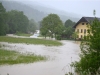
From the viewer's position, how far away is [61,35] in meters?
57.6

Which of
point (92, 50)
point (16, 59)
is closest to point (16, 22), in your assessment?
point (16, 59)

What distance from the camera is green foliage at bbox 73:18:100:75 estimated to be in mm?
8498

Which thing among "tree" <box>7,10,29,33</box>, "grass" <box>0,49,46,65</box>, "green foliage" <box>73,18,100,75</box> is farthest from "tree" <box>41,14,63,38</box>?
"green foliage" <box>73,18,100,75</box>

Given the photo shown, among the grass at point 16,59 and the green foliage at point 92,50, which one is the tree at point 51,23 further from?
the green foliage at point 92,50

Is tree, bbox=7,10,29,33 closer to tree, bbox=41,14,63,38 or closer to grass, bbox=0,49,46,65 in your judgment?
tree, bbox=41,14,63,38

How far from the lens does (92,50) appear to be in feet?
29.5

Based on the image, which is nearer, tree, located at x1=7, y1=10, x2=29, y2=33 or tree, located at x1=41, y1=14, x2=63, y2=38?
tree, located at x1=41, y1=14, x2=63, y2=38

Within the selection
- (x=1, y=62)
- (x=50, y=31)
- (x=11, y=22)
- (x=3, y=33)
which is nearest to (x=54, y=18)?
(x=50, y=31)

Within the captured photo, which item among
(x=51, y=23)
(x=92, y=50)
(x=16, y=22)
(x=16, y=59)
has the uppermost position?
(x=16, y=22)

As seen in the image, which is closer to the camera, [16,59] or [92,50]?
[92,50]

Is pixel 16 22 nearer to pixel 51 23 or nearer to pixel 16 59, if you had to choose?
pixel 51 23

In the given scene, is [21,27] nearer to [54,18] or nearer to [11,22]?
[11,22]

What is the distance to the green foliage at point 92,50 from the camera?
8.50 metres

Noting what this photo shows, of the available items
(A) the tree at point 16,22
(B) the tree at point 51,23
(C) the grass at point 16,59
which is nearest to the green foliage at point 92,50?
(C) the grass at point 16,59
